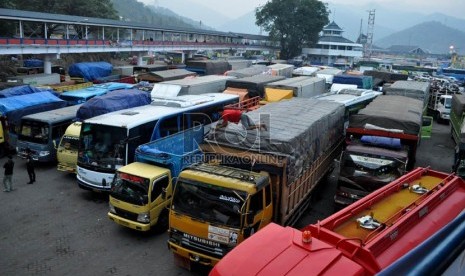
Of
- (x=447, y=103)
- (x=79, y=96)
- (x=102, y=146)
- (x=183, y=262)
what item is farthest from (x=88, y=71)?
(x=447, y=103)

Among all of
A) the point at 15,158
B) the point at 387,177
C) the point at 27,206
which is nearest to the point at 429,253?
the point at 387,177

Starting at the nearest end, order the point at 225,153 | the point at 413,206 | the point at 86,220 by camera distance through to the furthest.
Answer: the point at 413,206, the point at 225,153, the point at 86,220

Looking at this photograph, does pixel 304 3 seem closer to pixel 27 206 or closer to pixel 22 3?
pixel 22 3

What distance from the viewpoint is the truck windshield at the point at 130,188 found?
396 inches

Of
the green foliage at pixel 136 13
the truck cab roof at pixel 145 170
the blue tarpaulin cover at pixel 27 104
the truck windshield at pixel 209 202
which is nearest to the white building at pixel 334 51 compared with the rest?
the green foliage at pixel 136 13

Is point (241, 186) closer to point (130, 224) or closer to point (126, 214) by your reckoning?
point (130, 224)

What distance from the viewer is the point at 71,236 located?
10.3 metres

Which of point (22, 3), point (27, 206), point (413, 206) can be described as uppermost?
point (22, 3)

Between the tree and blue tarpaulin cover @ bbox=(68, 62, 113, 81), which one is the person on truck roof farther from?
the tree

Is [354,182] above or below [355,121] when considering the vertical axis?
below

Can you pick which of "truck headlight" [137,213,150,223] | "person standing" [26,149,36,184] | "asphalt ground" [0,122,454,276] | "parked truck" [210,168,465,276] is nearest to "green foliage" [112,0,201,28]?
"person standing" [26,149,36,184]

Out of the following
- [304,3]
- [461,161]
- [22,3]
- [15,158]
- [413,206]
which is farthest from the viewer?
[304,3]

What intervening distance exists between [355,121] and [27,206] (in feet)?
38.0

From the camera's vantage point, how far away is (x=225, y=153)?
9.73 metres
